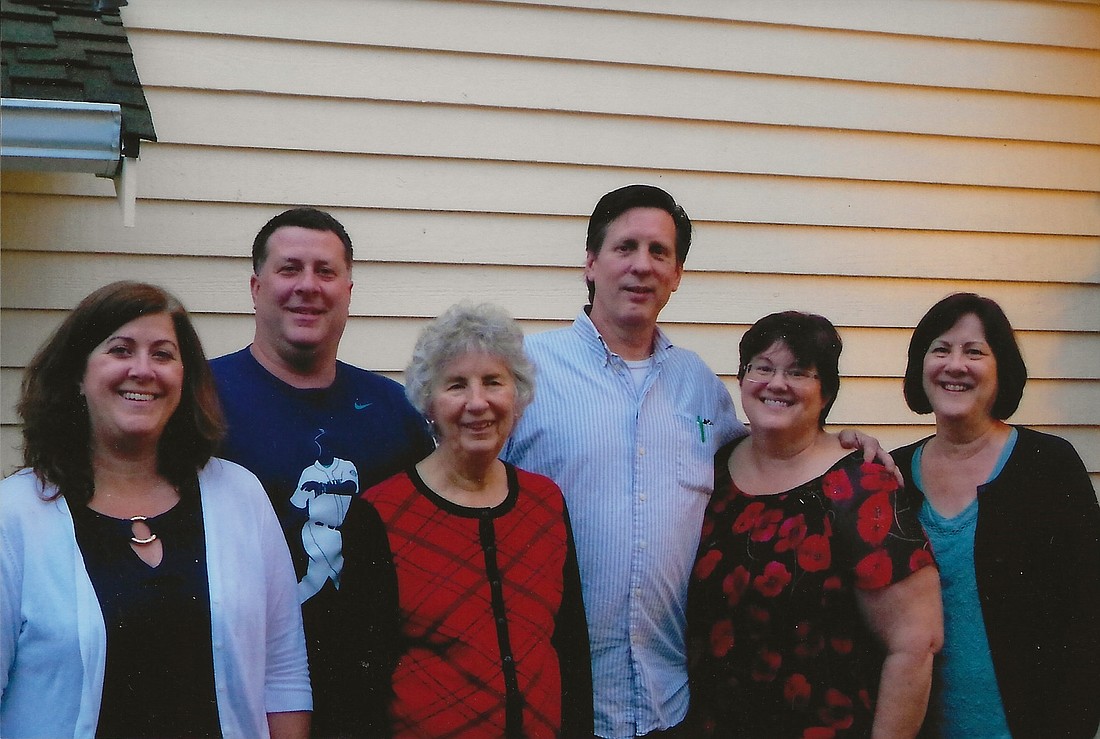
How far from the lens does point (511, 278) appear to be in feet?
12.4

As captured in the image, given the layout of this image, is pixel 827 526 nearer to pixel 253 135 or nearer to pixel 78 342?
pixel 78 342

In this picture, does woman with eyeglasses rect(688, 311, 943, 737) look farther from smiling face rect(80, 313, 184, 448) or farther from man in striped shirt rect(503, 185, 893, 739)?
smiling face rect(80, 313, 184, 448)

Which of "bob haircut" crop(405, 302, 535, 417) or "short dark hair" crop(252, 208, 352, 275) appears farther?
"short dark hair" crop(252, 208, 352, 275)

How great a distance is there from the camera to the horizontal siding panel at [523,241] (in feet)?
11.4

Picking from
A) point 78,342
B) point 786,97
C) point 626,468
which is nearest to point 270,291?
point 78,342

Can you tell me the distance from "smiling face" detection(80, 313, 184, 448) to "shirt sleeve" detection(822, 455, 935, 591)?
1.50 m

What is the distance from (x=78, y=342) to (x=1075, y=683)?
2368 mm

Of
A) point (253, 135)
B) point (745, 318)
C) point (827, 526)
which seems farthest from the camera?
point (745, 318)

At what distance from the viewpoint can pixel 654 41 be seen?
389 centimetres

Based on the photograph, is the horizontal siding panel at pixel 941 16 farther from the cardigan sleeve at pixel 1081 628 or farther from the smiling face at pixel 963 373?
the cardigan sleeve at pixel 1081 628

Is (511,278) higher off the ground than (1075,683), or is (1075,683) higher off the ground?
(511,278)

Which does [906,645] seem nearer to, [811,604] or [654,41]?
[811,604]

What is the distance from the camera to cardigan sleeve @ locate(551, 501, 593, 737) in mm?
2449

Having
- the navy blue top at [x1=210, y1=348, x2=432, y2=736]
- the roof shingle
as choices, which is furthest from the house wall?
the navy blue top at [x1=210, y1=348, x2=432, y2=736]
